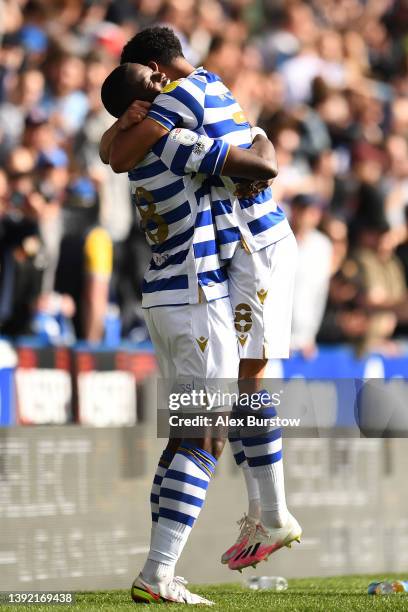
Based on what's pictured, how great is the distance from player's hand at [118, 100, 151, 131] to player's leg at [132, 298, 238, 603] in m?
0.79

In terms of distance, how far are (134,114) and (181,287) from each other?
752mm

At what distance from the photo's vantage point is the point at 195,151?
514 cm

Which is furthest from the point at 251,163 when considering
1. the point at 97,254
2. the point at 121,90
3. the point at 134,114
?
the point at 97,254

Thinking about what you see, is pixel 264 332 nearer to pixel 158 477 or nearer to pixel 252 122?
pixel 158 477

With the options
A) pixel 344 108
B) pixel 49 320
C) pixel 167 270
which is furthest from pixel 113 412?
pixel 344 108

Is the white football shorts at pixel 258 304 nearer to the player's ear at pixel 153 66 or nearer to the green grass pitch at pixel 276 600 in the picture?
the player's ear at pixel 153 66

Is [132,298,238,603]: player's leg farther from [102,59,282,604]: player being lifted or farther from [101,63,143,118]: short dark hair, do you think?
[101,63,143,118]: short dark hair

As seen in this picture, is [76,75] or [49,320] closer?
[49,320]

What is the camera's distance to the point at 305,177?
41.5 feet

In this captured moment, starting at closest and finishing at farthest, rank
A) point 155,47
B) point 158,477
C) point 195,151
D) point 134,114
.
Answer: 1. point 195,151
2. point 134,114
3. point 155,47
4. point 158,477

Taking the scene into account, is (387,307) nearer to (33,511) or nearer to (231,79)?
(231,79)

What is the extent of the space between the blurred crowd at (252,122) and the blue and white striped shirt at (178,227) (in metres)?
4.21

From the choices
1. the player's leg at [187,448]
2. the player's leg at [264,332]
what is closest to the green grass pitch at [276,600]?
the player's leg at [187,448]

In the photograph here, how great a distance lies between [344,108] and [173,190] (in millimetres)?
8957
